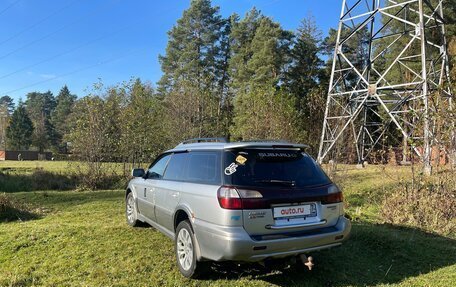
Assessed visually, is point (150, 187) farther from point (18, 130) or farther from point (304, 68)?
point (18, 130)

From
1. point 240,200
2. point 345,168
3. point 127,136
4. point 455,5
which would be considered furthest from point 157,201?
point 455,5

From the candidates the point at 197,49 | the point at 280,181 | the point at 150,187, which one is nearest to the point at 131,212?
the point at 150,187

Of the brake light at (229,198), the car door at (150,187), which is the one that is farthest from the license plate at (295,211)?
the car door at (150,187)

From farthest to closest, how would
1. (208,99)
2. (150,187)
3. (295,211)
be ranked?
(208,99), (150,187), (295,211)

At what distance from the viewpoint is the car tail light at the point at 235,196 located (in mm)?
4164

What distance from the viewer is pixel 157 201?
6031 millimetres

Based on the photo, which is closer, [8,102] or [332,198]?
[332,198]

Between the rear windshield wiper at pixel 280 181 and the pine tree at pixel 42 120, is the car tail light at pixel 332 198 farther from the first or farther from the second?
the pine tree at pixel 42 120

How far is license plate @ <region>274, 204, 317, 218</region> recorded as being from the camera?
4292 millimetres

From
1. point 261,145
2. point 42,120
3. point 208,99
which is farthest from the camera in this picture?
point 42,120

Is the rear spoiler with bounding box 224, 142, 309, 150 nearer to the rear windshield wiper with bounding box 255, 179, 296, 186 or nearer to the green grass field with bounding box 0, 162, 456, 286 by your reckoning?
the rear windshield wiper with bounding box 255, 179, 296, 186

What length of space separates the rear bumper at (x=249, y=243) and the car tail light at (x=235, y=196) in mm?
240

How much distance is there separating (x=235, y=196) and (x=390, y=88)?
1426cm

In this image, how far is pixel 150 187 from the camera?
255 inches
